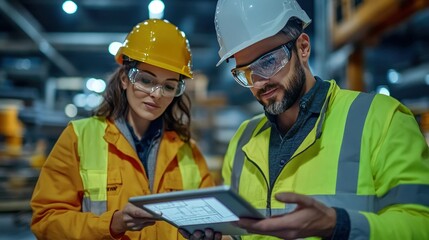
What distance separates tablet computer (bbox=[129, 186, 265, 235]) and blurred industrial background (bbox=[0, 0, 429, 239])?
3131 mm

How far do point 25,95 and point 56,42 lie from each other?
85.1 inches

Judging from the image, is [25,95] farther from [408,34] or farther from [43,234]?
[408,34]

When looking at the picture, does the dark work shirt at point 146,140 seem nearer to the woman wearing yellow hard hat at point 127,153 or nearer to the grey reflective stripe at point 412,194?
the woman wearing yellow hard hat at point 127,153

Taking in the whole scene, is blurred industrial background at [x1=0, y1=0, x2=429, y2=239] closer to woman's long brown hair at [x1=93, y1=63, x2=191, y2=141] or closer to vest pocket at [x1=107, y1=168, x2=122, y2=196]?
woman's long brown hair at [x1=93, y1=63, x2=191, y2=141]

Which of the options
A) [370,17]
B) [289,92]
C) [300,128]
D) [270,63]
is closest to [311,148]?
[300,128]

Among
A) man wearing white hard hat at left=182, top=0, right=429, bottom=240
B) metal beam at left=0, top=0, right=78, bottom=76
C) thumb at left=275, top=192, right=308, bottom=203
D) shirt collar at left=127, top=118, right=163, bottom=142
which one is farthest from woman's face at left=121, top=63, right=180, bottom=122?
metal beam at left=0, top=0, right=78, bottom=76

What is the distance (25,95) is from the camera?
699 cm

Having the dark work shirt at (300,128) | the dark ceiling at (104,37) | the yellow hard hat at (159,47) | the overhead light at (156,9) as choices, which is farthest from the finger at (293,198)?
the dark ceiling at (104,37)

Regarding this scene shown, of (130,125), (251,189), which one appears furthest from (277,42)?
(130,125)

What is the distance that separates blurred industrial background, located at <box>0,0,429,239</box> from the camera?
219 inches

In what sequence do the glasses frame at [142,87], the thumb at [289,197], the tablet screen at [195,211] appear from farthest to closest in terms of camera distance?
the glasses frame at [142,87] → the tablet screen at [195,211] → the thumb at [289,197]

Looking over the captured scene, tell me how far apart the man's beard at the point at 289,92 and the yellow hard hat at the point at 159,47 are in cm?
62

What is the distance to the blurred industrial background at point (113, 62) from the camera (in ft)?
18.3

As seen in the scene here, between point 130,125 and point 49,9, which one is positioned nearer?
point 130,125
